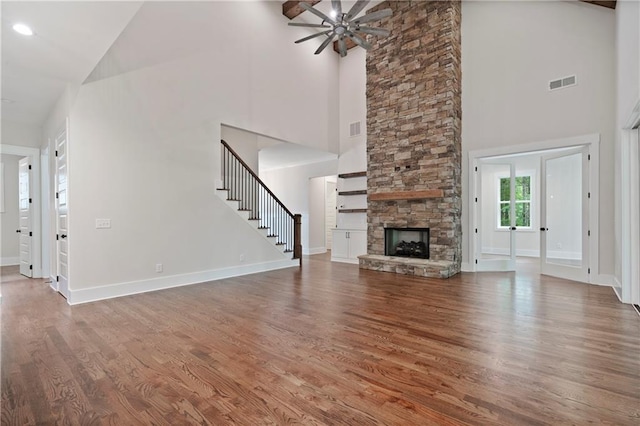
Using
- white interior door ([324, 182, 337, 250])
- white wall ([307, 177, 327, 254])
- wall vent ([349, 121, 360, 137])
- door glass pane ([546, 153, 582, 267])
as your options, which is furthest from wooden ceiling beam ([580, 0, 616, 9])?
white interior door ([324, 182, 337, 250])

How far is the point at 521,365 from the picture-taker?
7.77 ft

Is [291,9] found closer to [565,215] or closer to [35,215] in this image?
[35,215]

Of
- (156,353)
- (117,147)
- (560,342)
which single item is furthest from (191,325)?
(560,342)

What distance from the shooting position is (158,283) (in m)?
5.05

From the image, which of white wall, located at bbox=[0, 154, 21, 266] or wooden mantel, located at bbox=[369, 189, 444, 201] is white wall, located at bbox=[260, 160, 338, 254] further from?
white wall, located at bbox=[0, 154, 21, 266]

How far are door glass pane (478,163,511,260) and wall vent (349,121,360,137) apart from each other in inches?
123

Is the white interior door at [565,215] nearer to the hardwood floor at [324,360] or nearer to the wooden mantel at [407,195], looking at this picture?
the hardwood floor at [324,360]

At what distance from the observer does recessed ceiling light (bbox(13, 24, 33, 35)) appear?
9.62 ft

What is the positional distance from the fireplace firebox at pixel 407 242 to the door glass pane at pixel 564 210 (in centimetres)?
226

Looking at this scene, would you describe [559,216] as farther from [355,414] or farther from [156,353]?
[156,353]

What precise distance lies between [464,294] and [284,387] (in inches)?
135

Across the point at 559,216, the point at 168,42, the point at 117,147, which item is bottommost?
the point at 559,216

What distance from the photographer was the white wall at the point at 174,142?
4449 mm

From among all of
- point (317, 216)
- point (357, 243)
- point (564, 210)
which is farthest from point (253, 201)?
point (564, 210)
